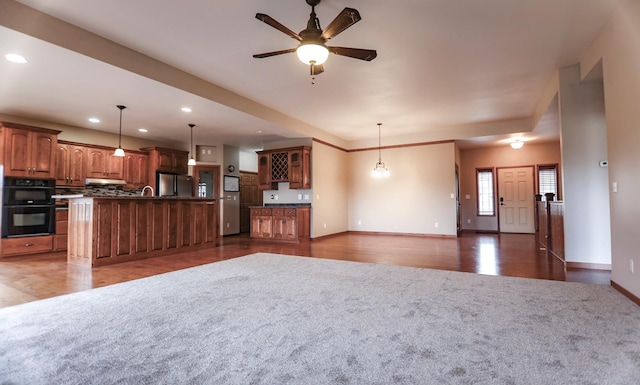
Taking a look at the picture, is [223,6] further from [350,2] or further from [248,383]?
[248,383]

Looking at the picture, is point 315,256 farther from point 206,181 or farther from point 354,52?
point 206,181

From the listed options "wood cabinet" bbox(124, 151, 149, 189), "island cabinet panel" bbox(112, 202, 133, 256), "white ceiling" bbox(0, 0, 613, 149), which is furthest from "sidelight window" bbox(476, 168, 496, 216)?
"wood cabinet" bbox(124, 151, 149, 189)

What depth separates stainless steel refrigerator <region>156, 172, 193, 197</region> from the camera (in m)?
8.11

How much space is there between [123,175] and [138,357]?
22.8ft

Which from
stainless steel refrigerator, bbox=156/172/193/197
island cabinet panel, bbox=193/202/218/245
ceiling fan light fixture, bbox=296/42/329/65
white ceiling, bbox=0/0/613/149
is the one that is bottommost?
island cabinet panel, bbox=193/202/218/245

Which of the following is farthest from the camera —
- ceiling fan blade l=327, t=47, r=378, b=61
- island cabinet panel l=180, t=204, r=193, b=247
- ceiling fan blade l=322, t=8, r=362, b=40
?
island cabinet panel l=180, t=204, r=193, b=247

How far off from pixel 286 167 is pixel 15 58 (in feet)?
17.5

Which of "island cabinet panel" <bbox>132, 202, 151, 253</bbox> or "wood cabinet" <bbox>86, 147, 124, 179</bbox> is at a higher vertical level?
"wood cabinet" <bbox>86, 147, 124, 179</bbox>

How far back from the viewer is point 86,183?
7.02 meters

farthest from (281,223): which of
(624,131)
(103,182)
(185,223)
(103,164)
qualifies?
(624,131)

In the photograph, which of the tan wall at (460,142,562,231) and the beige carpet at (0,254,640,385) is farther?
the tan wall at (460,142,562,231)

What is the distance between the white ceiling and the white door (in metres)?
2.35

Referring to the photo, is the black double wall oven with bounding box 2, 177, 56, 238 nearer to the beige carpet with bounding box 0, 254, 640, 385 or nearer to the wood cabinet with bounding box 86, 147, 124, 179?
the wood cabinet with bounding box 86, 147, 124, 179

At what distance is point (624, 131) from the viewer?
3096 mm
